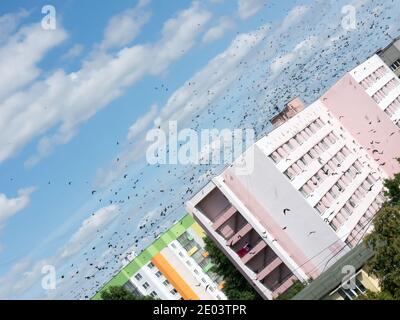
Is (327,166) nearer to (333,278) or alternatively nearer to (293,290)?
(293,290)

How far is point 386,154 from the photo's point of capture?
78188 millimetres

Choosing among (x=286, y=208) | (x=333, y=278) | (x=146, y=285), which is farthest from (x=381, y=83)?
(x=333, y=278)

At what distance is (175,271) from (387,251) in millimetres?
73839

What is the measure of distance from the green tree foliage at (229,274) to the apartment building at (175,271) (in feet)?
64.7

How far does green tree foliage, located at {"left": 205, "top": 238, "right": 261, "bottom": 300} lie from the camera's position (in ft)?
240

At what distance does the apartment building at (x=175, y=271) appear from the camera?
96.6 meters

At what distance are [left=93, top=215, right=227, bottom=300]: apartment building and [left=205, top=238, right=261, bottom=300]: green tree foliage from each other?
64.7 feet

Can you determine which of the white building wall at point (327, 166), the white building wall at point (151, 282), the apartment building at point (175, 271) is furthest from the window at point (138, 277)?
the white building wall at point (327, 166)

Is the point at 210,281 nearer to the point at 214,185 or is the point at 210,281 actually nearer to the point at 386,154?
the point at 386,154

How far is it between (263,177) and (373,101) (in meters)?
29.2

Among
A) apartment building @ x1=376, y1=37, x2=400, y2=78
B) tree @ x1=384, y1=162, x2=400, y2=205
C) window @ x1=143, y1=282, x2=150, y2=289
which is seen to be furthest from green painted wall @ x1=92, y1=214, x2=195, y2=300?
tree @ x1=384, y1=162, x2=400, y2=205

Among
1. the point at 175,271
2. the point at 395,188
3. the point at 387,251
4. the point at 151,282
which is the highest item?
the point at 151,282

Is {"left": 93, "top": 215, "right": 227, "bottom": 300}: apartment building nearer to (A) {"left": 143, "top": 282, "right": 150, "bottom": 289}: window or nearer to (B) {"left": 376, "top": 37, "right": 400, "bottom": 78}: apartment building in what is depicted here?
(A) {"left": 143, "top": 282, "right": 150, "bottom": 289}: window

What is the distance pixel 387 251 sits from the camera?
1008 inches
